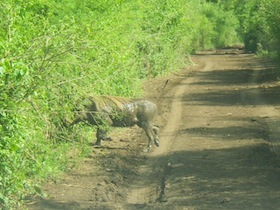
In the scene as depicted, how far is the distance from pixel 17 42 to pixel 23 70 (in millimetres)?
1313

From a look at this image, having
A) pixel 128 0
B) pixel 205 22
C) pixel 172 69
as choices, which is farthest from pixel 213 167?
pixel 205 22

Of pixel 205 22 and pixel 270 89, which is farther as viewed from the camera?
pixel 205 22

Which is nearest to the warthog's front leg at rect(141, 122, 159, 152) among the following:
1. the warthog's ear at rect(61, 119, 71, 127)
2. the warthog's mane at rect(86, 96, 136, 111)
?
the warthog's mane at rect(86, 96, 136, 111)

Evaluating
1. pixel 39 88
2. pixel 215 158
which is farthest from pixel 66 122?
pixel 215 158

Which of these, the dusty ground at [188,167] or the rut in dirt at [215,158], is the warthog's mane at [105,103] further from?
the rut in dirt at [215,158]

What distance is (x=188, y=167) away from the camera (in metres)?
14.9

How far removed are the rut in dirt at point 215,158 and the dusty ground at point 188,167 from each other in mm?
16

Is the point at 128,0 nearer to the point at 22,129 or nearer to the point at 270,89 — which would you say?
the point at 270,89

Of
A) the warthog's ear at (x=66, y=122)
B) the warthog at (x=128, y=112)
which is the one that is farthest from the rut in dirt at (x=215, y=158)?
the warthog's ear at (x=66, y=122)

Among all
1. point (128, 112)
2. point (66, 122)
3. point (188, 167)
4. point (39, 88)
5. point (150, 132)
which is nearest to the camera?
point (39, 88)

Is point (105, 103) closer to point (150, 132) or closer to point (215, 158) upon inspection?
point (150, 132)

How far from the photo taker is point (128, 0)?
25531mm

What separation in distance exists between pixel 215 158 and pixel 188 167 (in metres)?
1.08

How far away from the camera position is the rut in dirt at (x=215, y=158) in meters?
12.1
